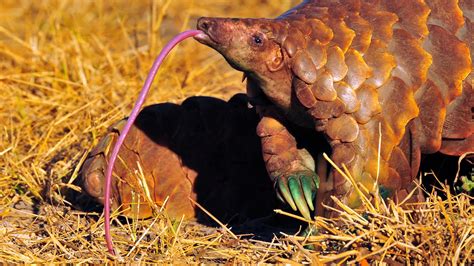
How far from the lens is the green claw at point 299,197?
3.55m

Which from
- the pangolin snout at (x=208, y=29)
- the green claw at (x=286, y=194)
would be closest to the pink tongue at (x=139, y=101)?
the pangolin snout at (x=208, y=29)

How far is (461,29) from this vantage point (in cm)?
360

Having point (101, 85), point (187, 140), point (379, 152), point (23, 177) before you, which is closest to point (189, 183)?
point (187, 140)

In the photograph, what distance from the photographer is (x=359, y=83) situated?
3.40 metres

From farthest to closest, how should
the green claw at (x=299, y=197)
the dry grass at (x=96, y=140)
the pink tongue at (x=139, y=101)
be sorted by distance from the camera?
the green claw at (x=299, y=197) < the pink tongue at (x=139, y=101) < the dry grass at (x=96, y=140)

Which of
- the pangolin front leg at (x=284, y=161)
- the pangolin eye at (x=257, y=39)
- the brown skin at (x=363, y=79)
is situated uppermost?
the pangolin eye at (x=257, y=39)

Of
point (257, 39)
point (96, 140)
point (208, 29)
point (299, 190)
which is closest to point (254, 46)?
point (257, 39)

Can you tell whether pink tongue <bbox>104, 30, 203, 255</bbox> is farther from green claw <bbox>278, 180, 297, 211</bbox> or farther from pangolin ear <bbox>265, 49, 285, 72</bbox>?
green claw <bbox>278, 180, 297, 211</bbox>

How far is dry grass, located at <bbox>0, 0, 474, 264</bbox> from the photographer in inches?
127

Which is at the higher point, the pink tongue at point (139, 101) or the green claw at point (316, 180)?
the pink tongue at point (139, 101)

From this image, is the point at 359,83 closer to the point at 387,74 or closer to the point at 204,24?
the point at 387,74

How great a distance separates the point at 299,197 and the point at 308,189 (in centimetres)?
4

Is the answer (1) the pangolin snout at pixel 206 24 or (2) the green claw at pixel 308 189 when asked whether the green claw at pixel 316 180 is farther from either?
(1) the pangolin snout at pixel 206 24

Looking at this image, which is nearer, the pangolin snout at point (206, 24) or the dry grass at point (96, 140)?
the dry grass at point (96, 140)
